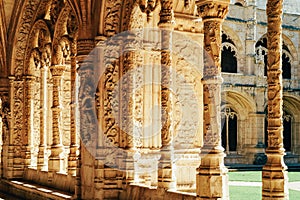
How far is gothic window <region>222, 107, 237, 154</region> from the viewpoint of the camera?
821 inches

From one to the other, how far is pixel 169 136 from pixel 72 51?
3332mm

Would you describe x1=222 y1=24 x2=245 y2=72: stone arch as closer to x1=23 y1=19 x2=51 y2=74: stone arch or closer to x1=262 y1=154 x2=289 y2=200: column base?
x1=23 y1=19 x2=51 y2=74: stone arch

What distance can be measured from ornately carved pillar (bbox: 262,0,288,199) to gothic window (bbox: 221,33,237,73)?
16.6 metres

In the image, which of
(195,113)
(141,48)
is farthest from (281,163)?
(141,48)

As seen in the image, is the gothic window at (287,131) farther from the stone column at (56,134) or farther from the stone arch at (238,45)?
the stone column at (56,134)

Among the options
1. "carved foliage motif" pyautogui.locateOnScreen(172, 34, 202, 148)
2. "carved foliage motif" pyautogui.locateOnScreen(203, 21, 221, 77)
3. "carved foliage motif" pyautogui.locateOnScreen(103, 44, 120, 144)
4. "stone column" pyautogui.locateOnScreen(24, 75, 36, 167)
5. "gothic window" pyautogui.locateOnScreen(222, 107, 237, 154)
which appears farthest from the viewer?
"gothic window" pyautogui.locateOnScreen(222, 107, 237, 154)

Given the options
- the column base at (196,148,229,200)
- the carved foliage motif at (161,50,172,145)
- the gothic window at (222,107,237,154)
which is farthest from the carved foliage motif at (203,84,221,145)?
the gothic window at (222,107,237,154)

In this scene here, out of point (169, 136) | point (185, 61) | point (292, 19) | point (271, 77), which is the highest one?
point (292, 19)

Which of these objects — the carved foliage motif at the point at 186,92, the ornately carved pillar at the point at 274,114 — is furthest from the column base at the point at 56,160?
the ornately carved pillar at the point at 274,114

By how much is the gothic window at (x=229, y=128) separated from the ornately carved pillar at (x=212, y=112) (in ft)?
51.3

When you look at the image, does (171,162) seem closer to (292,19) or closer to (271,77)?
(271,77)

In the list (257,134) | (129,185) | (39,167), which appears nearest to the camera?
(129,185)

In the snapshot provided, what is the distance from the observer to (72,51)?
8805mm

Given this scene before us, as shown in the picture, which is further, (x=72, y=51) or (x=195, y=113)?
(x=72, y=51)
